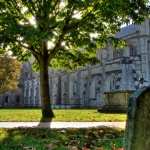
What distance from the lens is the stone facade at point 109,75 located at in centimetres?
6650

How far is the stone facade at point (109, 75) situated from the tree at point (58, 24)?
30.7 metres

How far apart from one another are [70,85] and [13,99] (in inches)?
1436

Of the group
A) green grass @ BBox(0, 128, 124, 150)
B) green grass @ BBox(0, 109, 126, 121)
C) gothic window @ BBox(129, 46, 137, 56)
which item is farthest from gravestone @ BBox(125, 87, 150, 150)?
gothic window @ BBox(129, 46, 137, 56)

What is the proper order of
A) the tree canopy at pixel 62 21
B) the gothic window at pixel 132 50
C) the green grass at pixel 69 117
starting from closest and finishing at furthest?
the tree canopy at pixel 62 21
the green grass at pixel 69 117
the gothic window at pixel 132 50

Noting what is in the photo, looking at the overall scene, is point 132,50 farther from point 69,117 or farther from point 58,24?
point 58,24

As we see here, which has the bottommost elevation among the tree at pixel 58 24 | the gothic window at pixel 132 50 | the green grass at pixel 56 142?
the green grass at pixel 56 142

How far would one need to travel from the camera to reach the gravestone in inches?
178

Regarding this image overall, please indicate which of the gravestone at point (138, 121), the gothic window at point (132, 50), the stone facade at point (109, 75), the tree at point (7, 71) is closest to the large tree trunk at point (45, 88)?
the gravestone at point (138, 121)

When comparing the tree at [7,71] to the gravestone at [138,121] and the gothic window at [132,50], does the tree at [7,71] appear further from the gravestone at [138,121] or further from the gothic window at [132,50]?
the gravestone at [138,121]

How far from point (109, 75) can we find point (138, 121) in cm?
7163

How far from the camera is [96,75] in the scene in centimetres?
8288

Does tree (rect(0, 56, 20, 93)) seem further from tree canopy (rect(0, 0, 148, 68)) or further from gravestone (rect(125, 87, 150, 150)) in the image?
gravestone (rect(125, 87, 150, 150))

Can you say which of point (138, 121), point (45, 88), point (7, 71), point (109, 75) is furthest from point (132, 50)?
point (138, 121)

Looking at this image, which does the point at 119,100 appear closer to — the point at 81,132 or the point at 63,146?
the point at 81,132
